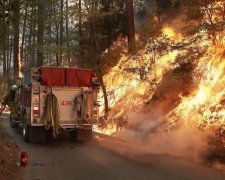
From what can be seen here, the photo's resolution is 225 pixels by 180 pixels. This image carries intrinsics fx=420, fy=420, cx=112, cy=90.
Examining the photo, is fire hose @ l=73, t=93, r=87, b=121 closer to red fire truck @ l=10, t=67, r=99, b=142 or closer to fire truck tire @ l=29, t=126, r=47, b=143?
red fire truck @ l=10, t=67, r=99, b=142

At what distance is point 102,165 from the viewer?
474 inches

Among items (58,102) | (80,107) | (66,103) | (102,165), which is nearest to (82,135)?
(80,107)

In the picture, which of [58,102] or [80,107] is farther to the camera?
[80,107]

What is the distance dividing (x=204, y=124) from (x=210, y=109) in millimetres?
786

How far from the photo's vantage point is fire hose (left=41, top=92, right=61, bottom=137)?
623 inches

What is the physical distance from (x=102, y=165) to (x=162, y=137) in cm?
533

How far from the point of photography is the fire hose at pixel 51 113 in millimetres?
15828

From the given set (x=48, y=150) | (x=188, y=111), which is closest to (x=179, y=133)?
(x=188, y=111)

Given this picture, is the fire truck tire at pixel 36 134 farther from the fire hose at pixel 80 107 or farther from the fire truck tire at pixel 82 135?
the fire hose at pixel 80 107

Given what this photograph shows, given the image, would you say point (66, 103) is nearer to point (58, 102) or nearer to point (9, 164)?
point (58, 102)

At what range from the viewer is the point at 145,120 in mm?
19562

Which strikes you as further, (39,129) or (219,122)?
(39,129)

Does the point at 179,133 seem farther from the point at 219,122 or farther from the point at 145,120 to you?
Result: the point at 145,120

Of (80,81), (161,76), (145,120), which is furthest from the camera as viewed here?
(161,76)
